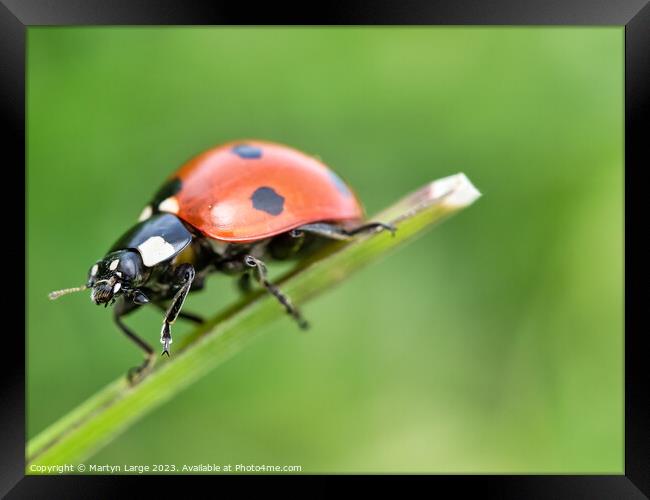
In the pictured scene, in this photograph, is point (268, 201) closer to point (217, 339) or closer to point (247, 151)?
point (247, 151)

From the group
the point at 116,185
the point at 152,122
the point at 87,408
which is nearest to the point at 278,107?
the point at 152,122

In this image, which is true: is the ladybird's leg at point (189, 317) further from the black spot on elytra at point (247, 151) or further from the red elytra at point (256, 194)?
the black spot on elytra at point (247, 151)

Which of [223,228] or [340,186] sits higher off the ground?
[340,186]

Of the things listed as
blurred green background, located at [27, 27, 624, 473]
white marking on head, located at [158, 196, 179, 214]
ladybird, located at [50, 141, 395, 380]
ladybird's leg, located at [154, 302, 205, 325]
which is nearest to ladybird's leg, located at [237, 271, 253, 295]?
ladybird, located at [50, 141, 395, 380]

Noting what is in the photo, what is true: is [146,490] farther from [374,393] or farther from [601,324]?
[601,324]

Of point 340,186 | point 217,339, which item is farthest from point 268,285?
point 340,186

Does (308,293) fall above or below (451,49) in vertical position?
below
